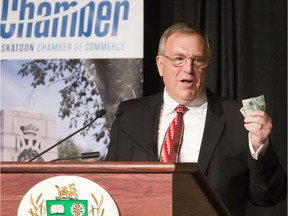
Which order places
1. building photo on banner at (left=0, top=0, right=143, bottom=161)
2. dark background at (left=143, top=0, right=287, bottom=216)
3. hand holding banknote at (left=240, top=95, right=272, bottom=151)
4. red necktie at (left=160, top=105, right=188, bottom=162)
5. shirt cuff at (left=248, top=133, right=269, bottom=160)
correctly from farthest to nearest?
dark background at (left=143, top=0, right=287, bottom=216) → building photo on banner at (left=0, top=0, right=143, bottom=161) → red necktie at (left=160, top=105, right=188, bottom=162) → shirt cuff at (left=248, top=133, right=269, bottom=160) → hand holding banknote at (left=240, top=95, right=272, bottom=151)

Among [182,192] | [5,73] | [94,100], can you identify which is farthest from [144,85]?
[182,192]

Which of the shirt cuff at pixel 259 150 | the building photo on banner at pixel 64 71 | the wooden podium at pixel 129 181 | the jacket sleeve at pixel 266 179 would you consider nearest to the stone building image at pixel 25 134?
the building photo on banner at pixel 64 71

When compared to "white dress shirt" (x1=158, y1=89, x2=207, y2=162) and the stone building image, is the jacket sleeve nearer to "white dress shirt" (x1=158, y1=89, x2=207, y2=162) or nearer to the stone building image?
"white dress shirt" (x1=158, y1=89, x2=207, y2=162)

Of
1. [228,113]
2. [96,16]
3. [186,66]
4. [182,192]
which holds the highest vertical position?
[96,16]

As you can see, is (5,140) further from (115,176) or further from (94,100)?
(115,176)

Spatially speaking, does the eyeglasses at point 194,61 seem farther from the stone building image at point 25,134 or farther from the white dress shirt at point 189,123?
the stone building image at point 25,134

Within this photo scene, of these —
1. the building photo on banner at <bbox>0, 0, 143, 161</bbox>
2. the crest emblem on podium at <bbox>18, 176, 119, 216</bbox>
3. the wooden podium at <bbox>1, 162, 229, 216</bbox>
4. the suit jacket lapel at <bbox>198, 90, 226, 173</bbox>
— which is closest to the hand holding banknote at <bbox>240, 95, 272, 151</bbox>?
the suit jacket lapel at <bbox>198, 90, 226, 173</bbox>

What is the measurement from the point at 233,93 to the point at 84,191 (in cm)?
277

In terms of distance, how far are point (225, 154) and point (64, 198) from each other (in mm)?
1451

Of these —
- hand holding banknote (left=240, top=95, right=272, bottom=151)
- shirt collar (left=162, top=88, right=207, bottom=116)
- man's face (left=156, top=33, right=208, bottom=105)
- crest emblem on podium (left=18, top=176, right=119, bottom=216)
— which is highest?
man's face (left=156, top=33, right=208, bottom=105)

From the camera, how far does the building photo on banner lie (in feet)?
13.3

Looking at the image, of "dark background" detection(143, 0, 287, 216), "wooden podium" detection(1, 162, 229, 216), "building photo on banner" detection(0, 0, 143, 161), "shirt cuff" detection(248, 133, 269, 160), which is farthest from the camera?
"dark background" detection(143, 0, 287, 216)

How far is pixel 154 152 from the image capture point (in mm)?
3037

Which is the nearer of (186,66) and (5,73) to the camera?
(186,66)
